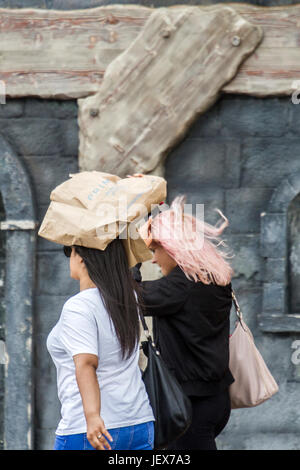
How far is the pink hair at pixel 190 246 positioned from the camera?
9.40 feet

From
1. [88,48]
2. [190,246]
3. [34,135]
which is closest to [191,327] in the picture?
[190,246]

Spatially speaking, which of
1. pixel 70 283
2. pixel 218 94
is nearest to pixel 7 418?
pixel 70 283

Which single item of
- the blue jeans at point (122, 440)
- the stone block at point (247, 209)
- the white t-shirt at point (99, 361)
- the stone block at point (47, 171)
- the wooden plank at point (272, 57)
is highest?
the wooden plank at point (272, 57)

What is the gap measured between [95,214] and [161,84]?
2020 millimetres

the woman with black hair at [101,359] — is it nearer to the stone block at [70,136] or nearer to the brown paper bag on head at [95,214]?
the brown paper bag on head at [95,214]

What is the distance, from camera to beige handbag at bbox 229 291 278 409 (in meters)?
3.12

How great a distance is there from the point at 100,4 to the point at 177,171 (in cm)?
114

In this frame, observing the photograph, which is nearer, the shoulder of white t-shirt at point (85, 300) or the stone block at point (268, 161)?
the shoulder of white t-shirt at point (85, 300)

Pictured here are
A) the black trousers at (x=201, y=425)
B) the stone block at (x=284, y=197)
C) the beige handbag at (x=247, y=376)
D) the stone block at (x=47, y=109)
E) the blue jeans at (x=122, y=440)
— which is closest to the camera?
the blue jeans at (x=122, y=440)

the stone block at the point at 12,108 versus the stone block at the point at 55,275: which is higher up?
the stone block at the point at 12,108

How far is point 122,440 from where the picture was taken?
223cm

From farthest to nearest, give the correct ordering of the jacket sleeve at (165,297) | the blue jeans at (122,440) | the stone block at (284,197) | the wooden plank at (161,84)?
the stone block at (284,197), the wooden plank at (161,84), the jacket sleeve at (165,297), the blue jeans at (122,440)

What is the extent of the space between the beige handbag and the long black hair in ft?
3.07

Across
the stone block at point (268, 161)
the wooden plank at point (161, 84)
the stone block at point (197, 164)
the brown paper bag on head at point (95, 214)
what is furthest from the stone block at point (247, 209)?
the brown paper bag on head at point (95, 214)
